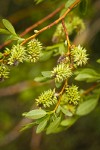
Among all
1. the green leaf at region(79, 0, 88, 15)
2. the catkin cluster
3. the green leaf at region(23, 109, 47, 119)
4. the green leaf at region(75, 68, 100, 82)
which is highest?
the green leaf at region(79, 0, 88, 15)

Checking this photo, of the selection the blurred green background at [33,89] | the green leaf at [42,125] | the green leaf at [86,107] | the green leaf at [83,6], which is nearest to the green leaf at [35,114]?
the green leaf at [42,125]

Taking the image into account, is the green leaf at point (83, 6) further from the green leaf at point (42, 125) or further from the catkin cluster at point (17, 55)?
the green leaf at point (42, 125)

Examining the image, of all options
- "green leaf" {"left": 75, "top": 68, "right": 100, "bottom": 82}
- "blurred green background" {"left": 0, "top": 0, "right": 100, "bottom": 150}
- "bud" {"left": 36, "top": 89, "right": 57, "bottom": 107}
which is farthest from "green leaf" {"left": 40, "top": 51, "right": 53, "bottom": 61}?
"blurred green background" {"left": 0, "top": 0, "right": 100, "bottom": 150}

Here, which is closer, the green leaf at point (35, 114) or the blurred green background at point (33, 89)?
the green leaf at point (35, 114)

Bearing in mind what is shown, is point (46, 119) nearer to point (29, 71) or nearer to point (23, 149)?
point (29, 71)

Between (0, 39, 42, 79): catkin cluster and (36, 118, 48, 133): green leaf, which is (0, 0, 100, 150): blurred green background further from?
(36, 118, 48, 133): green leaf

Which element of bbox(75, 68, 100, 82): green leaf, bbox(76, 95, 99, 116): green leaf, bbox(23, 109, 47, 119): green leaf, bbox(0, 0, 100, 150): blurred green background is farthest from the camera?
bbox(0, 0, 100, 150): blurred green background

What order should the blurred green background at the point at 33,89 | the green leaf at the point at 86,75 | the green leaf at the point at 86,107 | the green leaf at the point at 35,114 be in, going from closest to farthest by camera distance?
the green leaf at the point at 35,114
the green leaf at the point at 86,75
the green leaf at the point at 86,107
the blurred green background at the point at 33,89

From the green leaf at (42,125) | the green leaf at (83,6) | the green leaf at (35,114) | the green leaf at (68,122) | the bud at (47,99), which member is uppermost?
the green leaf at (83,6)

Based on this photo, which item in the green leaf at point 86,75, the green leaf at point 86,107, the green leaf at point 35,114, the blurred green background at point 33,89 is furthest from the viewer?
the blurred green background at point 33,89
